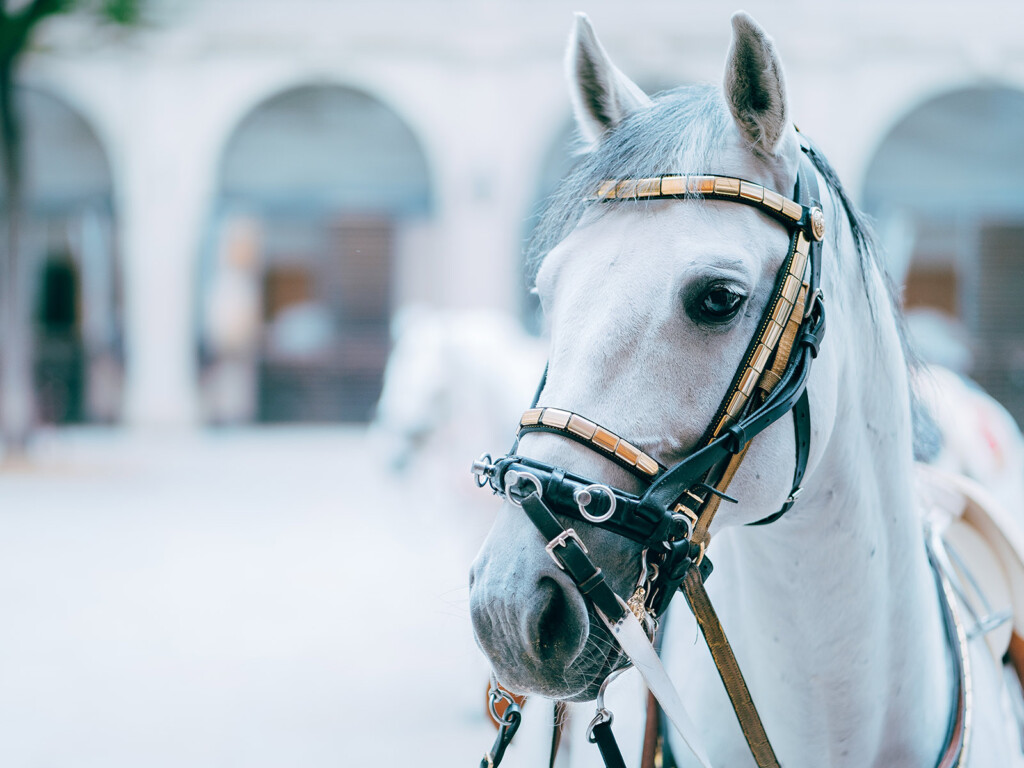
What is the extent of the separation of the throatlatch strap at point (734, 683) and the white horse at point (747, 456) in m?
0.07

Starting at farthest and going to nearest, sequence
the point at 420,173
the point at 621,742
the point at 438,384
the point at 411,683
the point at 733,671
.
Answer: the point at 420,173 < the point at 438,384 < the point at 411,683 < the point at 621,742 < the point at 733,671

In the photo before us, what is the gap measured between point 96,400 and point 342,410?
3.90m

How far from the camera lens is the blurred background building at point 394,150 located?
524 inches

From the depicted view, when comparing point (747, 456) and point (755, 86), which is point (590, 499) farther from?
point (755, 86)

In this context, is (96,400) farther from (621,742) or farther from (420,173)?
(621,742)

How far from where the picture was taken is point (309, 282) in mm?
15461

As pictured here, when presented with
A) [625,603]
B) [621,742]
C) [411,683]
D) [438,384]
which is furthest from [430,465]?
[625,603]

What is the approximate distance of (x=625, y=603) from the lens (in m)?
1.19

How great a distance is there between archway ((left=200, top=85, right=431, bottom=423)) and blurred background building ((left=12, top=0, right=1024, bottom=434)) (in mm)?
56

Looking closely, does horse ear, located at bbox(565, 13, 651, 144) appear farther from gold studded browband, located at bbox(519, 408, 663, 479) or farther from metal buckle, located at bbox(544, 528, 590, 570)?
metal buckle, located at bbox(544, 528, 590, 570)

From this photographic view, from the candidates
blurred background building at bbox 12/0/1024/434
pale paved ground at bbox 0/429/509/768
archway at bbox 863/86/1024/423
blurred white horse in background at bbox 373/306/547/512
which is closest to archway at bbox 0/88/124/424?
blurred background building at bbox 12/0/1024/434

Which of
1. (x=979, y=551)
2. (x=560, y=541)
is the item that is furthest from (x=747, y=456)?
(x=979, y=551)

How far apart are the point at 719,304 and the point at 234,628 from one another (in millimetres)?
4997

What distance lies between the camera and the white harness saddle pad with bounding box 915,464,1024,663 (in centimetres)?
183
